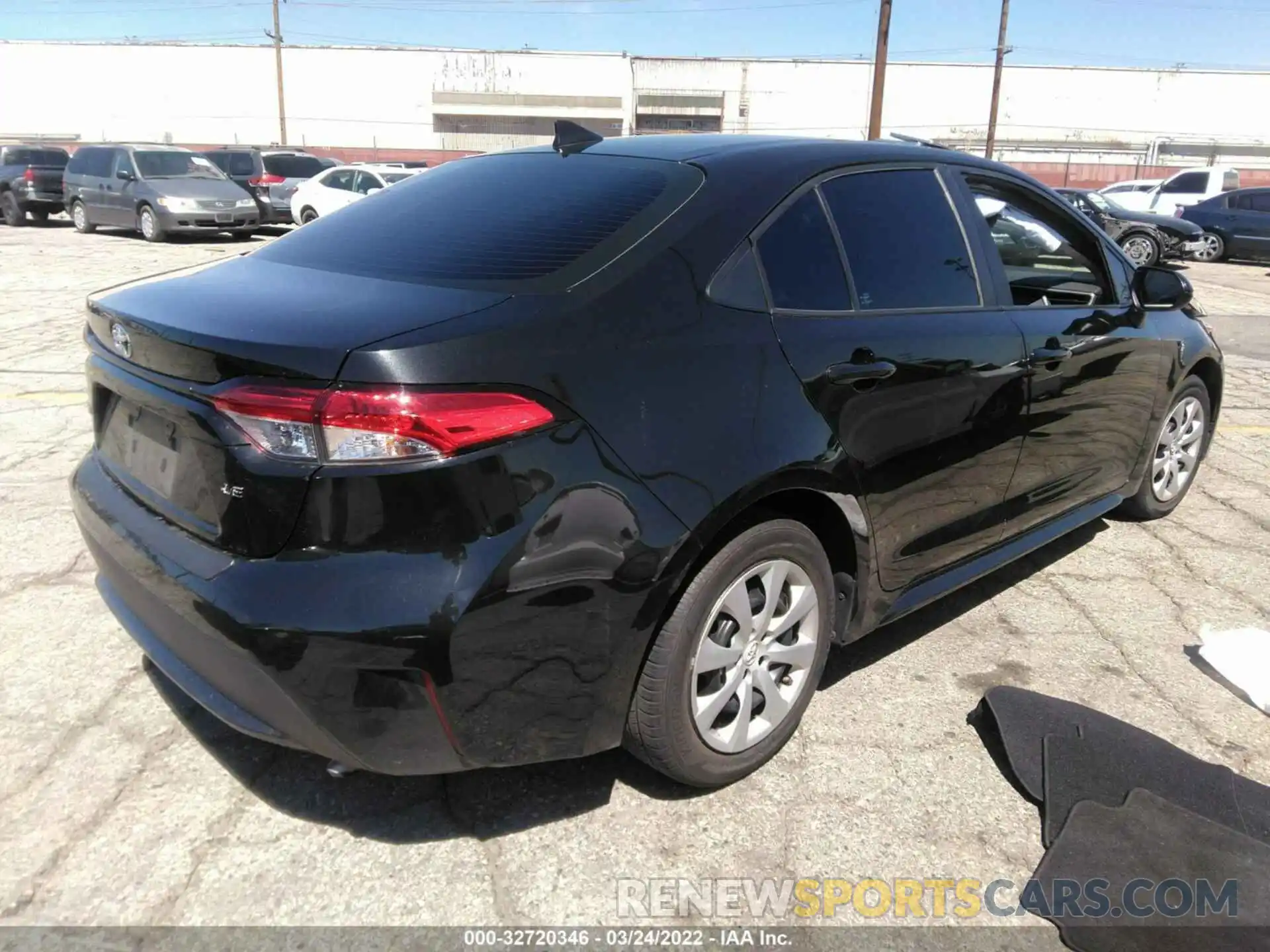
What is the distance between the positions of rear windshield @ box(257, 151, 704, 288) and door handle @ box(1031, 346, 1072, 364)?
145 centimetres

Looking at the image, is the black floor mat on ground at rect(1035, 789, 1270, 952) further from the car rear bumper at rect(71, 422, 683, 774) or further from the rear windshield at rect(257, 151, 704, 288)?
the rear windshield at rect(257, 151, 704, 288)

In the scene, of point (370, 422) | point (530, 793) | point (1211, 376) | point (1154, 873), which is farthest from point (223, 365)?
point (1211, 376)

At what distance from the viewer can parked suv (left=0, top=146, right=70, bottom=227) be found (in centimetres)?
2100

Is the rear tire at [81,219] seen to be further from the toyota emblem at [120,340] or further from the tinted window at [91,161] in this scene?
the toyota emblem at [120,340]

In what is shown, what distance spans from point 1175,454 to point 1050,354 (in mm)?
1758

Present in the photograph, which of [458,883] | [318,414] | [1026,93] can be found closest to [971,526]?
[458,883]

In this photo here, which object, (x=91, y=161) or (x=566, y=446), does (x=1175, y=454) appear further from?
(x=91, y=161)

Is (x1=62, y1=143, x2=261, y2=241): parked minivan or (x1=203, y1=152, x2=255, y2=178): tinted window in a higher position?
(x1=203, y1=152, x2=255, y2=178): tinted window

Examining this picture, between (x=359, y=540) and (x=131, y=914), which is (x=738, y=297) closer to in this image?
(x=359, y=540)

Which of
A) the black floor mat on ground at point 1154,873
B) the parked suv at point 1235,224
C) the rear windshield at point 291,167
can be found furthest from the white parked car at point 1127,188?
the black floor mat on ground at point 1154,873

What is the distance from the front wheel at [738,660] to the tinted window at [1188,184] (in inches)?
978

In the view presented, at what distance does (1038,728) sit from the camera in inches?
112

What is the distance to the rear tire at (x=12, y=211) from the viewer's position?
2127 cm

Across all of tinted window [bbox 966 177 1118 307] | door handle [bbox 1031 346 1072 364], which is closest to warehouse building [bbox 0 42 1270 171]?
tinted window [bbox 966 177 1118 307]
